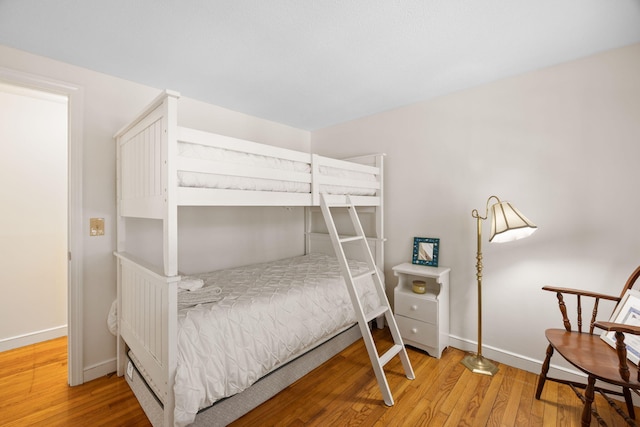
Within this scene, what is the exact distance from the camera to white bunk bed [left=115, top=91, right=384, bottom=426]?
136cm

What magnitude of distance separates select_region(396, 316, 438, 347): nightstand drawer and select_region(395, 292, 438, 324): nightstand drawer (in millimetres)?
42

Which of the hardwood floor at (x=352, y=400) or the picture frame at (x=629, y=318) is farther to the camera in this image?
the hardwood floor at (x=352, y=400)

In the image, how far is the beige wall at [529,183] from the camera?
1.84 meters

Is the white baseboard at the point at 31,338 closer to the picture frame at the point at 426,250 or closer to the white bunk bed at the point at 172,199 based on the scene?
the white bunk bed at the point at 172,199

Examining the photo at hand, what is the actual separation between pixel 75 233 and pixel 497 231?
3.01 meters

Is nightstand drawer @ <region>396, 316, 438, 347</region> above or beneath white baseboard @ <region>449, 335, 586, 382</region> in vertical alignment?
above

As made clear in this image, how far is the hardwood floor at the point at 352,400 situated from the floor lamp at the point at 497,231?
0.08 m

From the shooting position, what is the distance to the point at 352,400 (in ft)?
5.97

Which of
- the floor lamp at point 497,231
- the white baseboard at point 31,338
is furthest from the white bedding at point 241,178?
the white baseboard at point 31,338

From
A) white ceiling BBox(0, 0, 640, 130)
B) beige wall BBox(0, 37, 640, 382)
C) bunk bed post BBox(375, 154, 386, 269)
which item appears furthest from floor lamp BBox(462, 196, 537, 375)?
white ceiling BBox(0, 0, 640, 130)

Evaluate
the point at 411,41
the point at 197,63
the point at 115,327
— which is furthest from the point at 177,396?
the point at 411,41

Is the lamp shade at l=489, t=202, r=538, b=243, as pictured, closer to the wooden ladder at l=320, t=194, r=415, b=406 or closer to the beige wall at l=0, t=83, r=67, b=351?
the wooden ladder at l=320, t=194, r=415, b=406

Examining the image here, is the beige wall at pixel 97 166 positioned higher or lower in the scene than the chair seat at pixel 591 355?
higher

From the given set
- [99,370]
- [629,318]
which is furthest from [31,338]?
[629,318]
